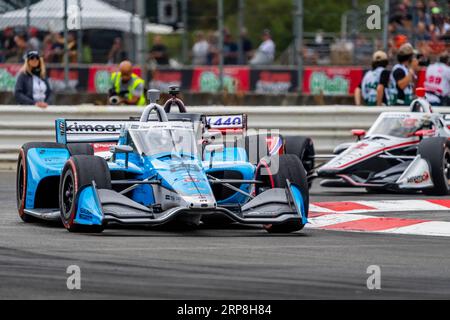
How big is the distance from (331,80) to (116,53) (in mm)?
3989

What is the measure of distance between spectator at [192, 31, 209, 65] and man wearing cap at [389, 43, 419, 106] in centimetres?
763

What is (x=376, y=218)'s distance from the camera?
12.9 metres

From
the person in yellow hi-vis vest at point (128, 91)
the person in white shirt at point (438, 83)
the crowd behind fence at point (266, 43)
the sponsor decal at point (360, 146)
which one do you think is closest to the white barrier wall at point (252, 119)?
the person in yellow hi-vis vest at point (128, 91)

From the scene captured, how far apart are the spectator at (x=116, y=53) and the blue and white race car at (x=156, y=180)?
12.1 metres

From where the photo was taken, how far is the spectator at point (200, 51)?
26.7 meters

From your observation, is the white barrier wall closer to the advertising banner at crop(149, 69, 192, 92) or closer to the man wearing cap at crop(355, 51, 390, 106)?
the man wearing cap at crop(355, 51, 390, 106)

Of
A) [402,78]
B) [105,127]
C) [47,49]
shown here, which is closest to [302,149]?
[105,127]

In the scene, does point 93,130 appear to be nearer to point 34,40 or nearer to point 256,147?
point 256,147

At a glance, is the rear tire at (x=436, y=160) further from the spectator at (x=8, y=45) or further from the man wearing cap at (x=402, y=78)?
the spectator at (x=8, y=45)

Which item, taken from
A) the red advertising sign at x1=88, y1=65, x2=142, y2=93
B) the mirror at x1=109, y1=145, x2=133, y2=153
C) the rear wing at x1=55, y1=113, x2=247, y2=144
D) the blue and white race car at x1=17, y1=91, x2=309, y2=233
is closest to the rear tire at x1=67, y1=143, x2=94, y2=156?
the blue and white race car at x1=17, y1=91, x2=309, y2=233

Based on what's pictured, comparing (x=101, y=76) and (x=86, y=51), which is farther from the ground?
(x=86, y=51)

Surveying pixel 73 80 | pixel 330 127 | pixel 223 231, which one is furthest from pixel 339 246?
pixel 73 80

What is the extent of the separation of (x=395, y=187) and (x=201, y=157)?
3.73 m
